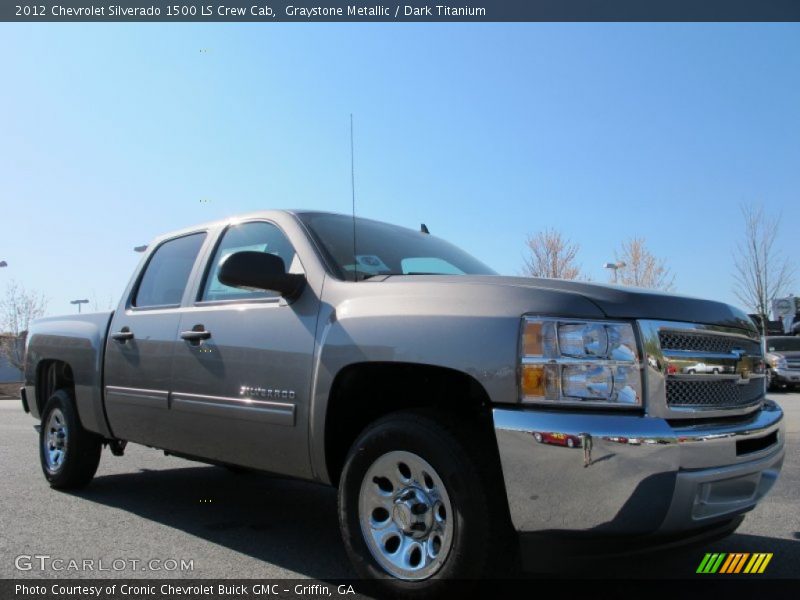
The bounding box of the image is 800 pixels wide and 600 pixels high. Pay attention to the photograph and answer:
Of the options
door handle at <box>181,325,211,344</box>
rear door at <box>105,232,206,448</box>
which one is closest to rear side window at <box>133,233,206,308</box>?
rear door at <box>105,232,206,448</box>

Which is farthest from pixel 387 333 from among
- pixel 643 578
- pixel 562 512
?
pixel 643 578

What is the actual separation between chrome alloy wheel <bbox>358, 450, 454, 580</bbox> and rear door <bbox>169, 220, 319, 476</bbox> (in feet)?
1.56

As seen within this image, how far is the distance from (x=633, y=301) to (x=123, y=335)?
11.3ft

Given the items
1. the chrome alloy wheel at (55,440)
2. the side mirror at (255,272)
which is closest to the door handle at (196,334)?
the side mirror at (255,272)

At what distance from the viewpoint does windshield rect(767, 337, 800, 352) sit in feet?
65.4

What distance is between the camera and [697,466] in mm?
2398

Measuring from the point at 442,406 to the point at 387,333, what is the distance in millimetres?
410

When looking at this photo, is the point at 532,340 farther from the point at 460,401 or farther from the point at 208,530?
the point at 208,530

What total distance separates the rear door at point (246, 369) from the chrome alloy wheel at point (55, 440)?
1831mm

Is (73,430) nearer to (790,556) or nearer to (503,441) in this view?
(503,441)

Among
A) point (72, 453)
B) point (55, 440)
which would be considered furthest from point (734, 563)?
point (55, 440)

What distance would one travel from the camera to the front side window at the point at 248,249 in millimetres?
3678

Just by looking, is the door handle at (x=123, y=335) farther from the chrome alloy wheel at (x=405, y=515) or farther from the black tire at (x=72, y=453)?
the chrome alloy wheel at (x=405, y=515)

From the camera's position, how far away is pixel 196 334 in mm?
3818
